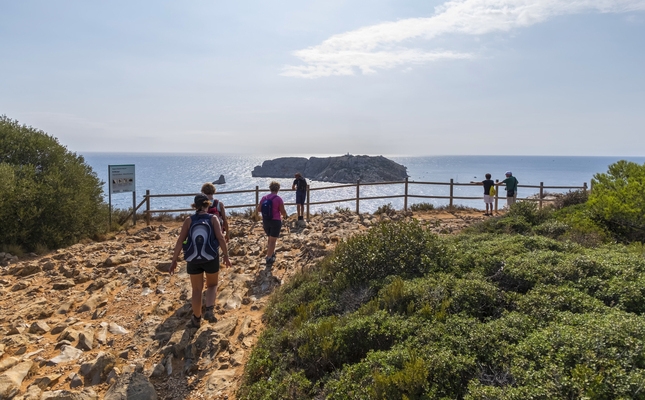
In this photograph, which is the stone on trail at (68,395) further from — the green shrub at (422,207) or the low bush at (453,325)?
the green shrub at (422,207)

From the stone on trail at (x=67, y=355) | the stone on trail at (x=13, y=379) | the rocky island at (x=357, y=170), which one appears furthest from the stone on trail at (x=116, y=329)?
the rocky island at (x=357, y=170)

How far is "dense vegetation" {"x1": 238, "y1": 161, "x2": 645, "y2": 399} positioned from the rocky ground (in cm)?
62

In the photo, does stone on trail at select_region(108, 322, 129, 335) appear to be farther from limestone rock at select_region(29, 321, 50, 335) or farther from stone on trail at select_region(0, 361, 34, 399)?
stone on trail at select_region(0, 361, 34, 399)

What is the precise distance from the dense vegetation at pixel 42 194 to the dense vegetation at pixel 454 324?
21.4 feet

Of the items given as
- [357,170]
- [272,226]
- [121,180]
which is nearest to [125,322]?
[272,226]

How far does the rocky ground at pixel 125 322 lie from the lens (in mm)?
3963

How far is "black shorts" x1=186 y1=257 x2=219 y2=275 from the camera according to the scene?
486 centimetres

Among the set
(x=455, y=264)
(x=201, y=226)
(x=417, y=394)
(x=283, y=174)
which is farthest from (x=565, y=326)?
(x=283, y=174)

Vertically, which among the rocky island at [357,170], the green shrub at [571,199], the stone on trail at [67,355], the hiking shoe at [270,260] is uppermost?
the rocky island at [357,170]

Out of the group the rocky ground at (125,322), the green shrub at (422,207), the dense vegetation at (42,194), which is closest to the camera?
the rocky ground at (125,322)

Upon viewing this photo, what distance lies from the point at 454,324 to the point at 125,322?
4.36m

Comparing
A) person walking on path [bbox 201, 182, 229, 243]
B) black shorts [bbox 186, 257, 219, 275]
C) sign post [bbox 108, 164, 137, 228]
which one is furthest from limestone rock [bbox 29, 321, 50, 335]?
sign post [bbox 108, 164, 137, 228]

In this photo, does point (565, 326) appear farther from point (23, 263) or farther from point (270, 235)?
point (23, 263)

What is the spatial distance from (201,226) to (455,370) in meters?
3.24
